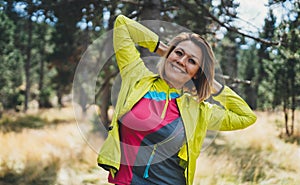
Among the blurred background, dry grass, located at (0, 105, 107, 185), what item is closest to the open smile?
the blurred background

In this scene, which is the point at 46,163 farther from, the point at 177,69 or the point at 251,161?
the point at 177,69

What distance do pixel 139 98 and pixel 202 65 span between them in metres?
0.38

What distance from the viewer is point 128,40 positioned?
2.13m

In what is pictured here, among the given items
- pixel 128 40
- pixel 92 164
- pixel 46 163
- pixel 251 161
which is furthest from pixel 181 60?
pixel 251 161

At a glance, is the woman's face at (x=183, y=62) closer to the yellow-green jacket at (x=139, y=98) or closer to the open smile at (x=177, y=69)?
the open smile at (x=177, y=69)

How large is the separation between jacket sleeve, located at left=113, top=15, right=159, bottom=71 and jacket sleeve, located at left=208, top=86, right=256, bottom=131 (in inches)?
20.4

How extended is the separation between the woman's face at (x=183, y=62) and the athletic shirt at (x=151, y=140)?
Result: 0.36 ft

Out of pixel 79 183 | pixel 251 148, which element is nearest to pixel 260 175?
pixel 251 148

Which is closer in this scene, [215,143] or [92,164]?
[92,164]

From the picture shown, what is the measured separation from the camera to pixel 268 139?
9.20 meters

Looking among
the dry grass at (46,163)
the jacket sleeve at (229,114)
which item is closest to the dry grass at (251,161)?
the dry grass at (46,163)

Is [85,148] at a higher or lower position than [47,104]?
higher

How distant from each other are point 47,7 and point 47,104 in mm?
18613

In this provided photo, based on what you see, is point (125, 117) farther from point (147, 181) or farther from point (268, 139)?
point (268, 139)
